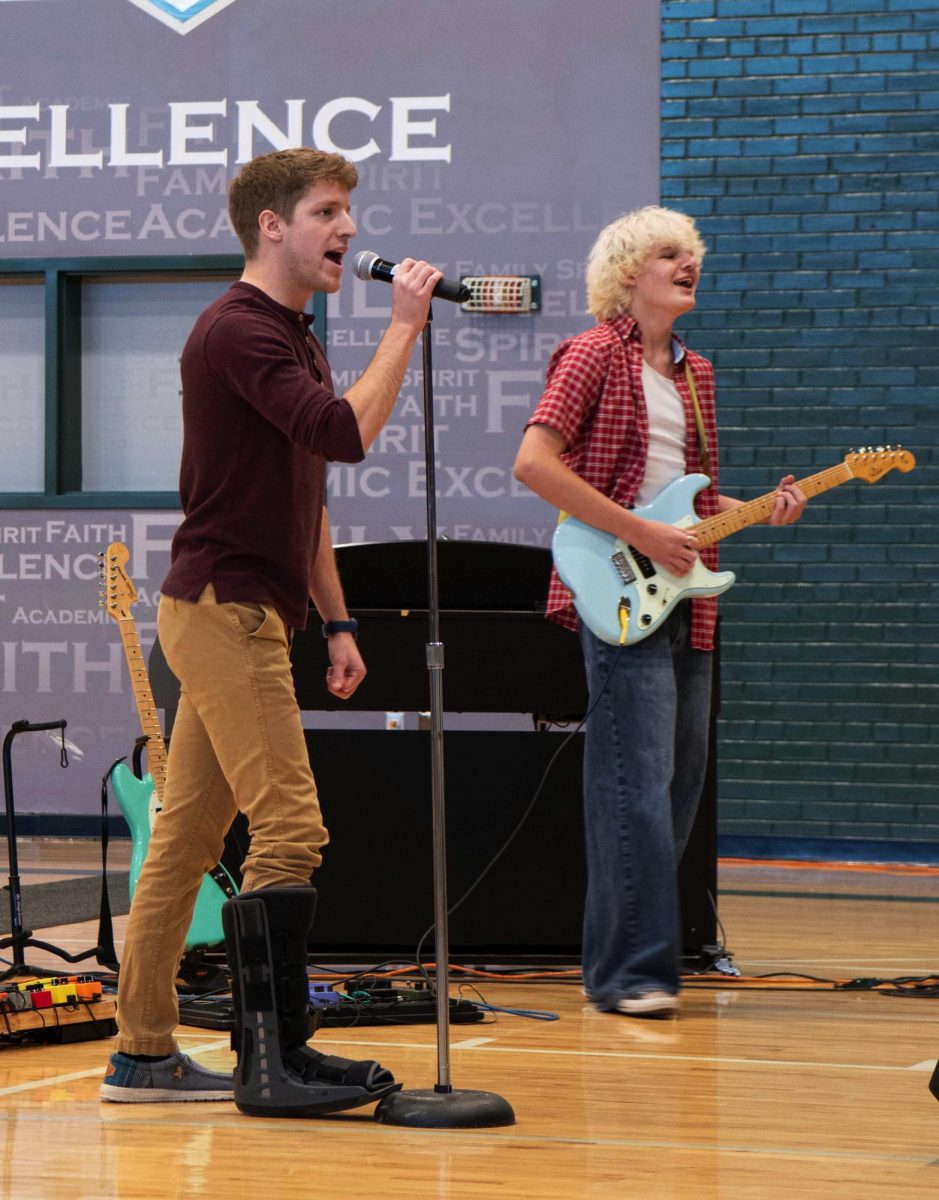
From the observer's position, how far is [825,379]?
7578 millimetres

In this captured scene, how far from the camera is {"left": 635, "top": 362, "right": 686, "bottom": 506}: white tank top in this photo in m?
4.11

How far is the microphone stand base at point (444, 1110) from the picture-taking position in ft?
9.36

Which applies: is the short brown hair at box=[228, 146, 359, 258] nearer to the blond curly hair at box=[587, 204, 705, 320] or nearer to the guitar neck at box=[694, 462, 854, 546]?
the blond curly hair at box=[587, 204, 705, 320]

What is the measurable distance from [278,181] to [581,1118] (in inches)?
62.4

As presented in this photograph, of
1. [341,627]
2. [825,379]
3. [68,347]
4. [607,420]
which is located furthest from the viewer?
[68,347]

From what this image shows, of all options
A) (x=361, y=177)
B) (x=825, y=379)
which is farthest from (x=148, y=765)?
(x=361, y=177)

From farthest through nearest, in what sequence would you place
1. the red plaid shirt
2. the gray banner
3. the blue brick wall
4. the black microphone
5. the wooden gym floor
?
1. the gray banner
2. the blue brick wall
3. the red plaid shirt
4. the black microphone
5. the wooden gym floor

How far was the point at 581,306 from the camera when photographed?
25.7ft

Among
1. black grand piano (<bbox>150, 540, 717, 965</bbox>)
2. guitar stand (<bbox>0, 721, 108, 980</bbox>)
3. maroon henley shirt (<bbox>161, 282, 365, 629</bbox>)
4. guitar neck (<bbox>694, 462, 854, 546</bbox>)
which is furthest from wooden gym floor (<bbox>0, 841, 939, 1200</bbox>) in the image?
guitar neck (<bbox>694, 462, 854, 546</bbox>)

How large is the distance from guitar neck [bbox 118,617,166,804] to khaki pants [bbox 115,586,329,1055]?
63.3 inches

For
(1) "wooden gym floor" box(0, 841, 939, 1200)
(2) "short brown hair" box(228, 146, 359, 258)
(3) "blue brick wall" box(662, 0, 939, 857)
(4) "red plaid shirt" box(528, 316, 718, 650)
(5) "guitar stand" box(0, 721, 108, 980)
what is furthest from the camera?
(3) "blue brick wall" box(662, 0, 939, 857)

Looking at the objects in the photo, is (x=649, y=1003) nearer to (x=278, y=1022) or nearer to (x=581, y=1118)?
(x=581, y=1118)

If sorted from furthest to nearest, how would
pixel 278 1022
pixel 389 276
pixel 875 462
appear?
pixel 875 462
pixel 278 1022
pixel 389 276

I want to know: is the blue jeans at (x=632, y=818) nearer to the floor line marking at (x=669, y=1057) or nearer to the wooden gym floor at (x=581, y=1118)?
the wooden gym floor at (x=581, y=1118)
